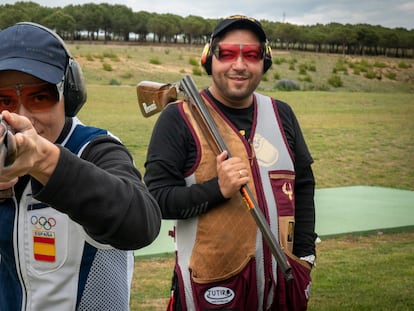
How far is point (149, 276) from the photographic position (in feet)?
19.1

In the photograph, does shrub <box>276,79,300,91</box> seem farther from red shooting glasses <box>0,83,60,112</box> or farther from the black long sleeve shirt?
red shooting glasses <box>0,83,60,112</box>

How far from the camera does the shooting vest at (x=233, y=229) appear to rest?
2902 millimetres

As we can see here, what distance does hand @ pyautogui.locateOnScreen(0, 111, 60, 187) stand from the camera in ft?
3.64

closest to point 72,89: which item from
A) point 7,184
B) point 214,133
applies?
point 7,184

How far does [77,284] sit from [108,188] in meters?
0.55

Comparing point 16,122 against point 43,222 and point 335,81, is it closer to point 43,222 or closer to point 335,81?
point 43,222

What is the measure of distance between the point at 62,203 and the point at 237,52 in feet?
6.50

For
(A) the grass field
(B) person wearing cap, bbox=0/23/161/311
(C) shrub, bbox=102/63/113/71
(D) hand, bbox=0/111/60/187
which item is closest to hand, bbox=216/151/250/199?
(B) person wearing cap, bbox=0/23/161/311

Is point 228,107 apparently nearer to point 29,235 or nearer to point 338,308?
point 29,235

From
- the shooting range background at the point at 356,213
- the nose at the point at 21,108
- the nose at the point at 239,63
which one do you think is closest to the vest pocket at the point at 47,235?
the nose at the point at 21,108

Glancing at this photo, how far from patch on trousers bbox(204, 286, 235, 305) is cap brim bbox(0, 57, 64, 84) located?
1.51 metres

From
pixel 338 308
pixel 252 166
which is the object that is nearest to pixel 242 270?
pixel 252 166

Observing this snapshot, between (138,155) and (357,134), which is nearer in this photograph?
(138,155)

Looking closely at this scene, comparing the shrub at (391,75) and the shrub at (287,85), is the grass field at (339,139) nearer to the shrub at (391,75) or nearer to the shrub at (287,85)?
the shrub at (391,75)
